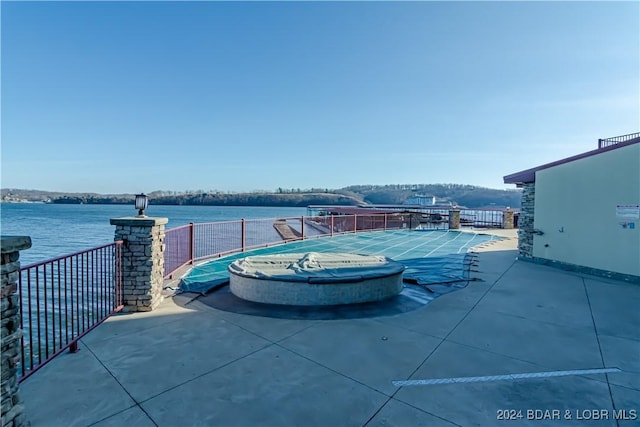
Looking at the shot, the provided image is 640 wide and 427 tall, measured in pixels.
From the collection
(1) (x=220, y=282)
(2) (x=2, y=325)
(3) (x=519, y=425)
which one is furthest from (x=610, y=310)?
(2) (x=2, y=325)

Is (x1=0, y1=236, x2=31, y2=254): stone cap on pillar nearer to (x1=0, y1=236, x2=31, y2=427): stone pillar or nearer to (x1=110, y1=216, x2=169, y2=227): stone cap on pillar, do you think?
(x1=0, y1=236, x2=31, y2=427): stone pillar

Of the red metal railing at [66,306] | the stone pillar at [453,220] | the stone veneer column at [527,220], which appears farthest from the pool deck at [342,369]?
the stone pillar at [453,220]

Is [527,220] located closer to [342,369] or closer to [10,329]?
[342,369]

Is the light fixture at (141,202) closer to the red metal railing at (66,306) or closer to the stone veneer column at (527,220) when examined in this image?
the red metal railing at (66,306)

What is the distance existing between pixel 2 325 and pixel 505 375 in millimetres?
3984

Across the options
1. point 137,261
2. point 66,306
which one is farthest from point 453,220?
point 66,306

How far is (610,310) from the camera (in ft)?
17.8

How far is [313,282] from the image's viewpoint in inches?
209

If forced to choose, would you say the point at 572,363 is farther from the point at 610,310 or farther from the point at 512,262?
the point at 512,262

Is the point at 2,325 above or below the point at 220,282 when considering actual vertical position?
above

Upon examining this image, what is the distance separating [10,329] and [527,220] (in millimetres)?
11373

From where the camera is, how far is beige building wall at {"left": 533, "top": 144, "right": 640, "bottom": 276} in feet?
23.9

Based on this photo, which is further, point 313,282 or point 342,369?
point 313,282

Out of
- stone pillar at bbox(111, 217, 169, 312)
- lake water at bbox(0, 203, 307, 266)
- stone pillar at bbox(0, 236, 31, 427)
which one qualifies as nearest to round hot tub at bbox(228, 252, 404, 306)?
stone pillar at bbox(111, 217, 169, 312)
